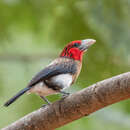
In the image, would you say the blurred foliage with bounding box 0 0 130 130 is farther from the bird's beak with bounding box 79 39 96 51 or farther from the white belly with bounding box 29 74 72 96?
the white belly with bounding box 29 74 72 96

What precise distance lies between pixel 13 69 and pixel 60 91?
2.46m

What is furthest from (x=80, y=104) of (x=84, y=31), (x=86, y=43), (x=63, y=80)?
(x=84, y=31)

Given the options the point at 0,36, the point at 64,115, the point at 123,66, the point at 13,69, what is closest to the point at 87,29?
the point at 123,66

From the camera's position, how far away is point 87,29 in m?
4.97

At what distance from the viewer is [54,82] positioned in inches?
154

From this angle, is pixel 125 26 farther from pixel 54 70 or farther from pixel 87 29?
pixel 54 70

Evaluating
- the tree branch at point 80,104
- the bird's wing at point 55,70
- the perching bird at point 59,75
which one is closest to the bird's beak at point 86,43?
the perching bird at point 59,75

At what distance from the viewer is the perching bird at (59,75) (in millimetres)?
3836

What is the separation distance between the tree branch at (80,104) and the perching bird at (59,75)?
1.60 ft

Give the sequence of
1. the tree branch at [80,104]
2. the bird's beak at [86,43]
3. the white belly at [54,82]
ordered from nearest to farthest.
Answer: the tree branch at [80,104], the white belly at [54,82], the bird's beak at [86,43]

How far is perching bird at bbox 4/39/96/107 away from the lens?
3.84 metres

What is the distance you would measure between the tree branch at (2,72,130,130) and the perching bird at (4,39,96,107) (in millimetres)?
486

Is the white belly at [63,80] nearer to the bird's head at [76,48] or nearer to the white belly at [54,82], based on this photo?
the white belly at [54,82]

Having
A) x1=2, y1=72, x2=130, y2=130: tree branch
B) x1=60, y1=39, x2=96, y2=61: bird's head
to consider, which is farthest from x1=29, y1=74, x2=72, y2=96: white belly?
x1=2, y1=72, x2=130, y2=130: tree branch
